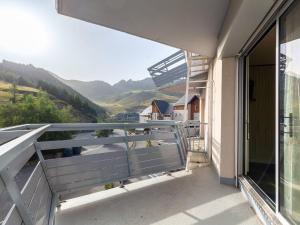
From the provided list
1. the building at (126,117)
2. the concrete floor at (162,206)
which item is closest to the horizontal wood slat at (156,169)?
the concrete floor at (162,206)

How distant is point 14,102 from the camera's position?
17.5m

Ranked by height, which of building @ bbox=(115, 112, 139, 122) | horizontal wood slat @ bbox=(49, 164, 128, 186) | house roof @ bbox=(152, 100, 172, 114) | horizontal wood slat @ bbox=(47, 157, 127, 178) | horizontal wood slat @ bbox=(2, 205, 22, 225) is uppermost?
house roof @ bbox=(152, 100, 172, 114)

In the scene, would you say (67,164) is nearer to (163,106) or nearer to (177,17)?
(177,17)

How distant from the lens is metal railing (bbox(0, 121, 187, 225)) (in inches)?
45.4

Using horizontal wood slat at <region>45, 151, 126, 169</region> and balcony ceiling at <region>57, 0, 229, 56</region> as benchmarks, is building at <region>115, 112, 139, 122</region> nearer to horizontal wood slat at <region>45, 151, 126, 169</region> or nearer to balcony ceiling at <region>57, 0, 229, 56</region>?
horizontal wood slat at <region>45, 151, 126, 169</region>

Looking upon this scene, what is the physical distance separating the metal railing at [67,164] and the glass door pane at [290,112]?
6.04 ft

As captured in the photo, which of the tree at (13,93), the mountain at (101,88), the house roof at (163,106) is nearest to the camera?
the tree at (13,93)

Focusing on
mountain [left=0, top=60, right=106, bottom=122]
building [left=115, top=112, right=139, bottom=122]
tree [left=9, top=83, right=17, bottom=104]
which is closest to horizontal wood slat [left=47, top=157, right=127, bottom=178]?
building [left=115, top=112, right=139, bottom=122]

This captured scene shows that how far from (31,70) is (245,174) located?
32.2 m

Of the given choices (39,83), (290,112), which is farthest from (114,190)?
(39,83)

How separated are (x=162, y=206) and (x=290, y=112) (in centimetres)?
175

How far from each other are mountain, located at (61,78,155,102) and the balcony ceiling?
2931 cm

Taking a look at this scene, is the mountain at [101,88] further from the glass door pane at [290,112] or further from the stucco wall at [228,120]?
the glass door pane at [290,112]

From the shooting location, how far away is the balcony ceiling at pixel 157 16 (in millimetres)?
2357
